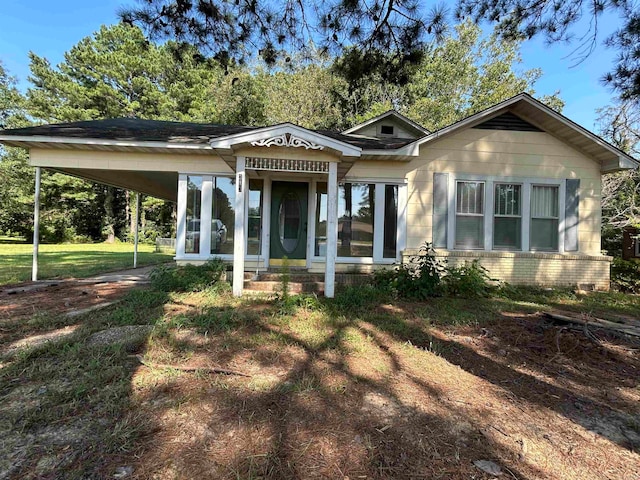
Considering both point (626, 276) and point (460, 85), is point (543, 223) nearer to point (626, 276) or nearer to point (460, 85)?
point (626, 276)

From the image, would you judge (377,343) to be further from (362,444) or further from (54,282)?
(54,282)

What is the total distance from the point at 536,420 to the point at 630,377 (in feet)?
5.34

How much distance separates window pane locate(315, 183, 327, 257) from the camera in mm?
7977

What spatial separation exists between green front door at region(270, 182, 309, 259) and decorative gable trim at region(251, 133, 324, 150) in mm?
2253

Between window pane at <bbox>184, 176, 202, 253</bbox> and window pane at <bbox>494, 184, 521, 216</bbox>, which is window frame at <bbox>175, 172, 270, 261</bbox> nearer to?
window pane at <bbox>184, 176, 202, 253</bbox>

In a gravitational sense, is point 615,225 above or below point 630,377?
above

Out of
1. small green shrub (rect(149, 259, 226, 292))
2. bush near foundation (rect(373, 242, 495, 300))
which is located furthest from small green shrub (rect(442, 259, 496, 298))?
small green shrub (rect(149, 259, 226, 292))

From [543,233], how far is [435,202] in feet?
8.76

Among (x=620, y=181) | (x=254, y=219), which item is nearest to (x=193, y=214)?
(x=254, y=219)

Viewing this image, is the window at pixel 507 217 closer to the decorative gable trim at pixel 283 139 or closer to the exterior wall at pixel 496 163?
the exterior wall at pixel 496 163

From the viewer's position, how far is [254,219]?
796 cm

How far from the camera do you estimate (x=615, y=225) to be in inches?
528

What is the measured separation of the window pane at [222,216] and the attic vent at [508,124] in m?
5.89

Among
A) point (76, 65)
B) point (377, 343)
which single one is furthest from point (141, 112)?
point (377, 343)
